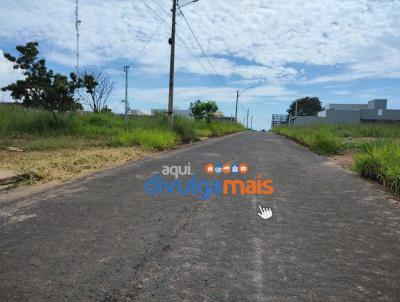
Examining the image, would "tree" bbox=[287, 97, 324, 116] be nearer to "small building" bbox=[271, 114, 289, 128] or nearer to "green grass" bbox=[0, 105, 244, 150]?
"small building" bbox=[271, 114, 289, 128]

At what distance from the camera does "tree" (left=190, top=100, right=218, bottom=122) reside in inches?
1331

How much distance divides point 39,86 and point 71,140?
5999 millimetres

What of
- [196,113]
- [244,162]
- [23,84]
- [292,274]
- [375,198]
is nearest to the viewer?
[292,274]

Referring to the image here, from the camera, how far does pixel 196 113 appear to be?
34688 mm

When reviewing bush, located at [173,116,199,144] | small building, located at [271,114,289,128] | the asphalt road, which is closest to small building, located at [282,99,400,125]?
small building, located at [271,114,289,128]

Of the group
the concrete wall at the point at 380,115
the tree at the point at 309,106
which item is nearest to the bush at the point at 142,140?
the concrete wall at the point at 380,115

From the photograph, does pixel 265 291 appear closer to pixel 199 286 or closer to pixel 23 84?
pixel 199 286

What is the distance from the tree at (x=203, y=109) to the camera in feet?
111

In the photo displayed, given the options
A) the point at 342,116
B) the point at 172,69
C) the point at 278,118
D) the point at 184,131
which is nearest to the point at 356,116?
the point at 342,116

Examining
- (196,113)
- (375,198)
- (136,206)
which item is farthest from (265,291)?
(196,113)

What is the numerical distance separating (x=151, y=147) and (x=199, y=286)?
35.3 feet

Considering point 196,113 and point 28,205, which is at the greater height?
point 196,113

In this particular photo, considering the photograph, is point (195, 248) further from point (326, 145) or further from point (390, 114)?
point (390, 114)

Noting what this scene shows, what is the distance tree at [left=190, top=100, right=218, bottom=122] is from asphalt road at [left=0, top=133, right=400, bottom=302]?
93.6ft
